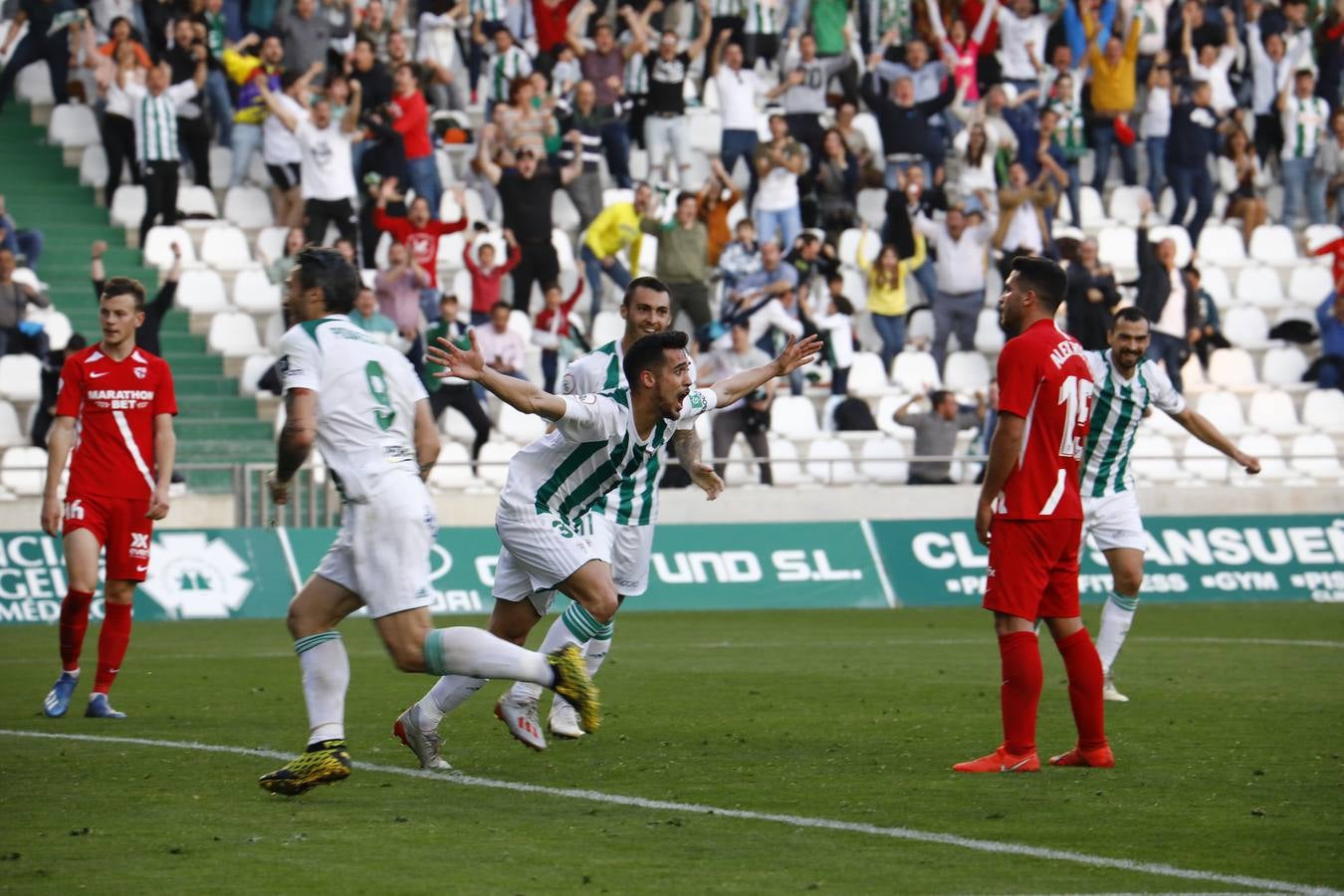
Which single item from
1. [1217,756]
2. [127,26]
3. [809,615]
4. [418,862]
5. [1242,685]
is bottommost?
[809,615]

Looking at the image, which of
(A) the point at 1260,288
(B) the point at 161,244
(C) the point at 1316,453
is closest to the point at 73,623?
(B) the point at 161,244

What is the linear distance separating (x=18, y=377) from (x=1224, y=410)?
14.9 metres

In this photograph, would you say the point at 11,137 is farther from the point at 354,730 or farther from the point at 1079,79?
the point at 354,730

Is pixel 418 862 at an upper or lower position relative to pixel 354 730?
upper

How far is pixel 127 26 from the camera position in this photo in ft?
79.9

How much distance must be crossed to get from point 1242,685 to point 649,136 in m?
14.6

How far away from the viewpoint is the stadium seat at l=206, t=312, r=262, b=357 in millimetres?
24516

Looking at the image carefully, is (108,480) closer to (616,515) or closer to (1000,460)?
(616,515)

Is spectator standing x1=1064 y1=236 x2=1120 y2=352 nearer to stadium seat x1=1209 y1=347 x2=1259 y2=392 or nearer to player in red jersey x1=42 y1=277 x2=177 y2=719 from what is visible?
stadium seat x1=1209 y1=347 x2=1259 y2=392

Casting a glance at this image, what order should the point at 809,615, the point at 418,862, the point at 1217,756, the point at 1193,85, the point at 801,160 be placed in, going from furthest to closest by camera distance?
the point at 1193,85
the point at 801,160
the point at 809,615
the point at 1217,756
the point at 418,862

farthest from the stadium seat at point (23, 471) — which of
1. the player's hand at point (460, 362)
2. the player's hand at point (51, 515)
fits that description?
the player's hand at point (460, 362)

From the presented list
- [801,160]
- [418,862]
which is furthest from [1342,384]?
[418,862]

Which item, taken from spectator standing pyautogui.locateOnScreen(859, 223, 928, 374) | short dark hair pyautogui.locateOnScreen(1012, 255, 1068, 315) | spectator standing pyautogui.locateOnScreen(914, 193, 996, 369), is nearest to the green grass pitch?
short dark hair pyautogui.locateOnScreen(1012, 255, 1068, 315)

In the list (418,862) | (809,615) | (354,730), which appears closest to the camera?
(418,862)
